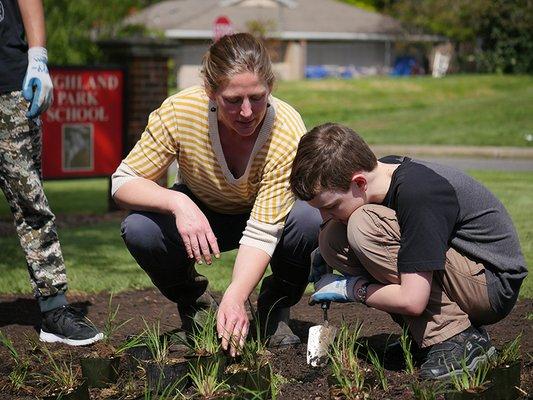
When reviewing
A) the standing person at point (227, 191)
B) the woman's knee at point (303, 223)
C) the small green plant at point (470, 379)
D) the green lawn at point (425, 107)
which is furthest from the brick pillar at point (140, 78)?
the green lawn at point (425, 107)

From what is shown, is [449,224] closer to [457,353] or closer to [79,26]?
[457,353]

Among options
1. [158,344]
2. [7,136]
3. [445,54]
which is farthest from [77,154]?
[445,54]

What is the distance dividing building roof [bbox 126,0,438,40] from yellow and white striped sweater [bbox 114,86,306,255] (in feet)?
128

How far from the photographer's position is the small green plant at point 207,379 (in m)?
3.55

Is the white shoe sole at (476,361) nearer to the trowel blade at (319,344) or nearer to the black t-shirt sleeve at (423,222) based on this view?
the black t-shirt sleeve at (423,222)

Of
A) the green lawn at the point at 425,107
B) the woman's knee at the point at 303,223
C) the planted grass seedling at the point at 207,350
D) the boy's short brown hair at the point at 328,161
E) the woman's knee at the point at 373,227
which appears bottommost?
the green lawn at the point at 425,107

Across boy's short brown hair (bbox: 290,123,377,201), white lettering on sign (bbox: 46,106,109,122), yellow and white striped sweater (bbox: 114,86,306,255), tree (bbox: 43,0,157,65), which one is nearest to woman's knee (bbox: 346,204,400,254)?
boy's short brown hair (bbox: 290,123,377,201)

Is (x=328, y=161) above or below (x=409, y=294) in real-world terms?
above

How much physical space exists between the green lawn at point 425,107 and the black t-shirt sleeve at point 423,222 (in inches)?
601

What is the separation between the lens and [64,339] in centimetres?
464

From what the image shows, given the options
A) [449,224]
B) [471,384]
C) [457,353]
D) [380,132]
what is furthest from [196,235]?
[380,132]

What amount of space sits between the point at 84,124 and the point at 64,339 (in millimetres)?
5689

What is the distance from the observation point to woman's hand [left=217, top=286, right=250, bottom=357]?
375 centimetres

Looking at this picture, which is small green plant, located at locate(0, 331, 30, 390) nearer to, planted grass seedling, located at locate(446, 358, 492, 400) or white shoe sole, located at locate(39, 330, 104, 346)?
white shoe sole, located at locate(39, 330, 104, 346)
